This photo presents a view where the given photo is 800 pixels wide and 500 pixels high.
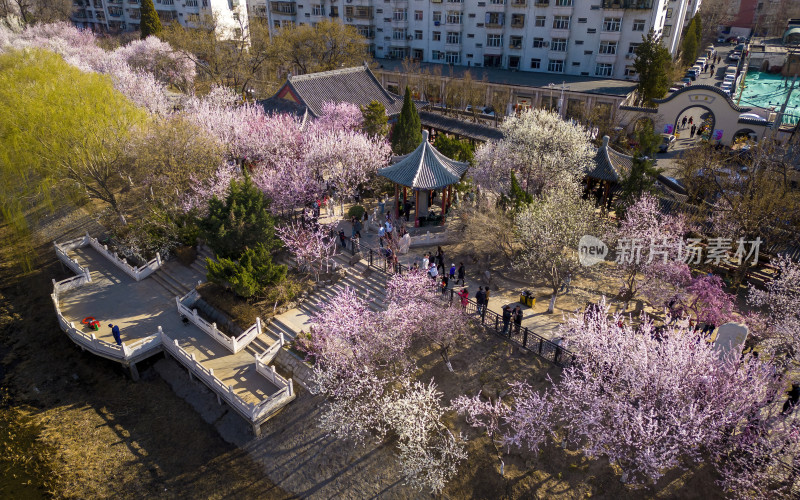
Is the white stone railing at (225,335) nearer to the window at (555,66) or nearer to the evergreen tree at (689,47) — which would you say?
the window at (555,66)

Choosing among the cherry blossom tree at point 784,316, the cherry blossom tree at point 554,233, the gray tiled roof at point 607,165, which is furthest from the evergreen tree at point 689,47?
the cherry blossom tree at point 784,316

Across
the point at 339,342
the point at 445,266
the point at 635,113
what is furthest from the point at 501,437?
the point at 635,113

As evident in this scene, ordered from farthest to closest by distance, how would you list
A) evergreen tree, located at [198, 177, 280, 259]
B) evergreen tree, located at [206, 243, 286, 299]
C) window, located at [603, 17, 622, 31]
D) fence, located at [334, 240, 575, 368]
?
1. window, located at [603, 17, 622, 31]
2. evergreen tree, located at [198, 177, 280, 259]
3. evergreen tree, located at [206, 243, 286, 299]
4. fence, located at [334, 240, 575, 368]

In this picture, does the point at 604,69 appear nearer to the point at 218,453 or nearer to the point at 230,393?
the point at 230,393

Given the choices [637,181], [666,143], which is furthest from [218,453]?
[666,143]

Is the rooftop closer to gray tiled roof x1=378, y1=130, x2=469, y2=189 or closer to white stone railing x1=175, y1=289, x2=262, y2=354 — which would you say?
gray tiled roof x1=378, y1=130, x2=469, y2=189

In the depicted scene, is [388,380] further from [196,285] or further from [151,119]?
[151,119]

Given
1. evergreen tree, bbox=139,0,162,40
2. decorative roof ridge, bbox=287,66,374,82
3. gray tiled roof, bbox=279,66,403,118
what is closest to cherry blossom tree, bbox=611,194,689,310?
gray tiled roof, bbox=279,66,403,118
